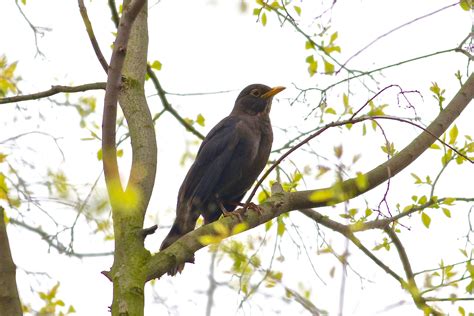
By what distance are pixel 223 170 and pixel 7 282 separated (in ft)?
9.56

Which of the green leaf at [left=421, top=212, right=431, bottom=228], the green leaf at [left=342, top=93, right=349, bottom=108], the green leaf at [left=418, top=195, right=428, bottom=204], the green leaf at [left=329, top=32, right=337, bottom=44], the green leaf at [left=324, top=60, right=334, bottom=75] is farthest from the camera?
the green leaf at [left=329, top=32, right=337, bottom=44]

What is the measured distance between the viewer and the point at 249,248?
618 cm

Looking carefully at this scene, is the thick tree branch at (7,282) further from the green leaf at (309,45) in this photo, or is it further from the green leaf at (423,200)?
the green leaf at (309,45)

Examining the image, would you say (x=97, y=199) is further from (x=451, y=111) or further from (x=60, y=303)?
(x=60, y=303)

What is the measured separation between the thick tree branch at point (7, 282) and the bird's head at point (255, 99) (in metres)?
3.82

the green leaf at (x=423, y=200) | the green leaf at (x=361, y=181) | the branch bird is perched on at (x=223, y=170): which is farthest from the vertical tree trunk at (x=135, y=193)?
the green leaf at (x=423, y=200)

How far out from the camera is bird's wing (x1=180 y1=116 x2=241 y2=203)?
6.91 metres

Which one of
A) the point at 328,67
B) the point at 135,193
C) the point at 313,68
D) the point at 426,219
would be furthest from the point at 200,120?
the point at 135,193

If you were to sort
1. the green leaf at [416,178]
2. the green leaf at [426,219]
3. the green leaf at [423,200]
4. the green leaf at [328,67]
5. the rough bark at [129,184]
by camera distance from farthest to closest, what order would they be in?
the green leaf at [328,67]
the green leaf at [416,178]
the green leaf at [426,219]
the green leaf at [423,200]
the rough bark at [129,184]

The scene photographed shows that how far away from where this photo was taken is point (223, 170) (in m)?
6.99

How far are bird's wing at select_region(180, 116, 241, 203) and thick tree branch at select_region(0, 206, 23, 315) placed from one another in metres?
2.58

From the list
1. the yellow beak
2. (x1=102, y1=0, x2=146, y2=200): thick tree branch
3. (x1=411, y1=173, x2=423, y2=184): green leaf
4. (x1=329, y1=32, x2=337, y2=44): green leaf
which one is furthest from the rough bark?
the yellow beak

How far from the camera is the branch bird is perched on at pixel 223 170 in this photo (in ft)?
22.6

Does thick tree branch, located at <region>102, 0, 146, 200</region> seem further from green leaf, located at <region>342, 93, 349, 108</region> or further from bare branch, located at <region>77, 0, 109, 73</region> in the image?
green leaf, located at <region>342, 93, 349, 108</region>
